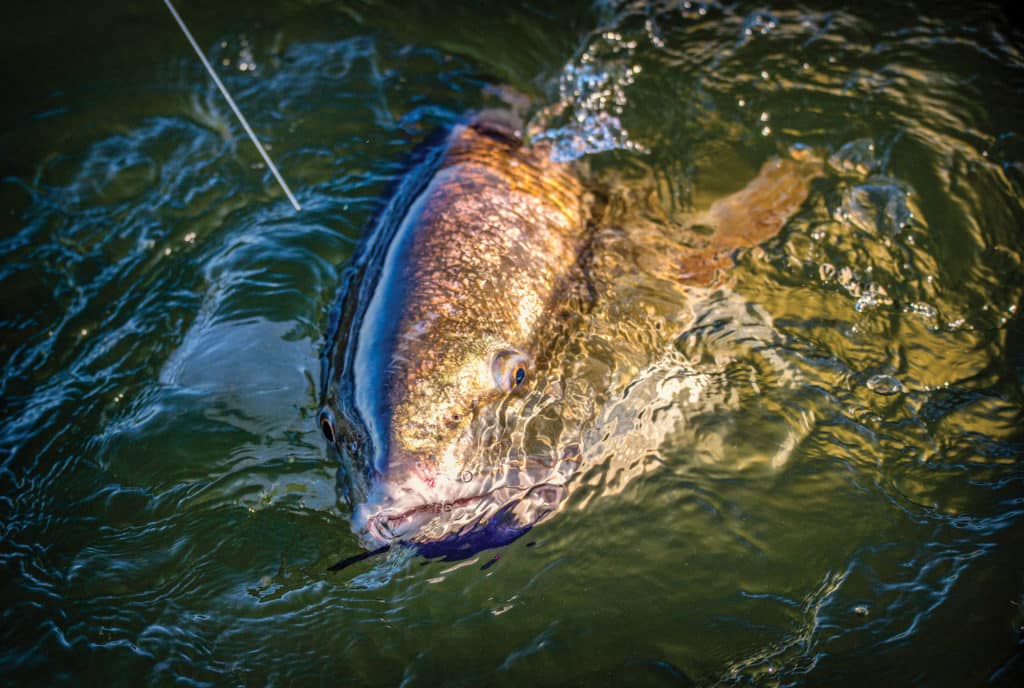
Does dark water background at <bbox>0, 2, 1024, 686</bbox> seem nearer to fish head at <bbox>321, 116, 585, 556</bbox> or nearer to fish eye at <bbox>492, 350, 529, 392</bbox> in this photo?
fish head at <bbox>321, 116, 585, 556</bbox>

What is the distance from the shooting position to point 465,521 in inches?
103

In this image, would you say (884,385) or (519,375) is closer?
(519,375)

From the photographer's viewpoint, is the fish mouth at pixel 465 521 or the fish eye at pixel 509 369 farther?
the fish eye at pixel 509 369

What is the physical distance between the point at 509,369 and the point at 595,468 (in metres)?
0.57

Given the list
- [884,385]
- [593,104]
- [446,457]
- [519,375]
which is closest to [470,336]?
[519,375]

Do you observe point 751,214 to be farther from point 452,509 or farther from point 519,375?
point 452,509

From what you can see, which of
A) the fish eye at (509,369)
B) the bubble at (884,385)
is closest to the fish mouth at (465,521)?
the fish eye at (509,369)

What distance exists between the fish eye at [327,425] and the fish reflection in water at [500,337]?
0.01 metres

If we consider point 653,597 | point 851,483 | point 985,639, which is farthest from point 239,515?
point 985,639

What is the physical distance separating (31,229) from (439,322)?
317 centimetres

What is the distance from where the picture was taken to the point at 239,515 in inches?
119

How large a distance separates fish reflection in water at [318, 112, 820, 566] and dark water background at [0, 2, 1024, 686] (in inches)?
7.0

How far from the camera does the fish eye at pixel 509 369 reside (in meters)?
2.82

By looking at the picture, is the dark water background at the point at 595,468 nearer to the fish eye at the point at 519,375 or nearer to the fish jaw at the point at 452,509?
the fish jaw at the point at 452,509
